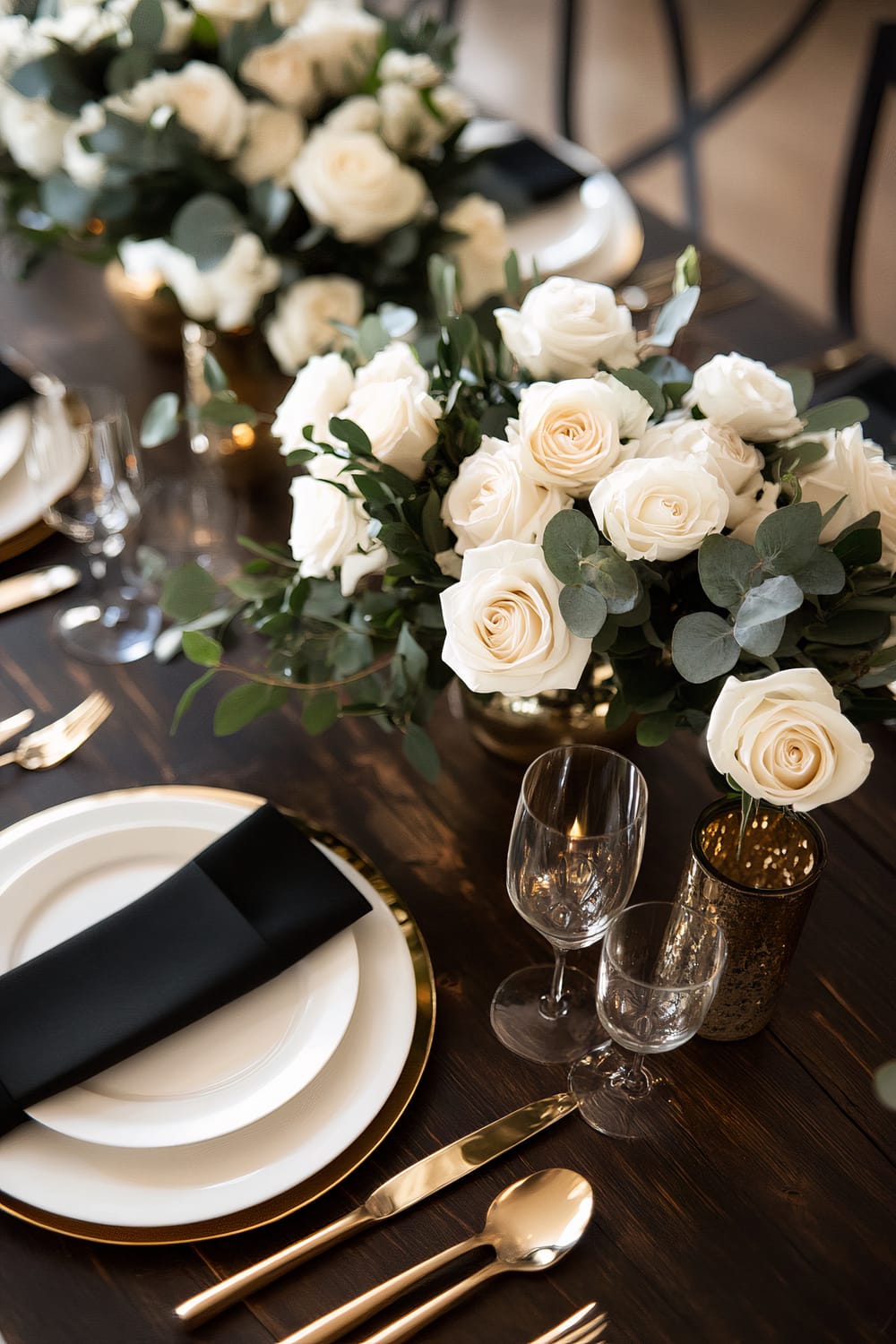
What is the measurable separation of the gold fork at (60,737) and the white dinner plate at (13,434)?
286mm

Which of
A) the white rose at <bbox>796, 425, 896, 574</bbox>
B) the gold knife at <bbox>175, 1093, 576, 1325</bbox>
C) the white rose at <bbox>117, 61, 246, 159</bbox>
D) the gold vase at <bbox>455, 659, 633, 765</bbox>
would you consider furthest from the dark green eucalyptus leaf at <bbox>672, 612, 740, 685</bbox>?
the white rose at <bbox>117, 61, 246, 159</bbox>

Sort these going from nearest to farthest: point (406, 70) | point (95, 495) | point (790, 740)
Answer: point (790, 740), point (95, 495), point (406, 70)

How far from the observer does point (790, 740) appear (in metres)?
0.70

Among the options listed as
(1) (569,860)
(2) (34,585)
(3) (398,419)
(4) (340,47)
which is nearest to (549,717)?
(1) (569,860)

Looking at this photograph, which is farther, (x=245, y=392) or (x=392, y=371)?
(x=245, y=392)

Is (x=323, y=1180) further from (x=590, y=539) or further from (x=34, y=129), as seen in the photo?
(x=34, y=129)

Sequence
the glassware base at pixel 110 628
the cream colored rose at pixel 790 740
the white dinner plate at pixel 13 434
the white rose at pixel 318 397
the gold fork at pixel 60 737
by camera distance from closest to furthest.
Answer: the cream colored rose at pixel 790 740
the white rose at pixel 318 397
the gold fork at pixel 60 737
the glassware base at pixel 110 628
the white dinner plate at pixel 13 434

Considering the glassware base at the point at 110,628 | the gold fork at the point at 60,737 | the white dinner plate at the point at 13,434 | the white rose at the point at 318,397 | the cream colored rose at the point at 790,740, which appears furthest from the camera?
the white dinner plate at the point at 13,434

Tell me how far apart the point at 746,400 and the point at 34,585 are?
2.28 ft

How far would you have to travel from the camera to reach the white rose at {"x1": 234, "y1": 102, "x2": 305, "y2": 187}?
1234mm

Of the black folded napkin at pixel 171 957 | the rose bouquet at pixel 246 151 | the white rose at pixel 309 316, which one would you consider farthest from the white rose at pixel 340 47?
the black folded napkin at pixel 171 957

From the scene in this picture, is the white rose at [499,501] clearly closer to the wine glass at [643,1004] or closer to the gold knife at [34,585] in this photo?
the wine glass at [643,1004]

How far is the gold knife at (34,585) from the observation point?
1174 mm

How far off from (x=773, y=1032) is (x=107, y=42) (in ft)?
3.62
